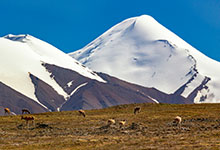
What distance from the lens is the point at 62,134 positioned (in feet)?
178

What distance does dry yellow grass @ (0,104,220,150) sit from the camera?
42.4 m

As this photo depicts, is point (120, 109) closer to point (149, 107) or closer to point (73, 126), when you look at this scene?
point (149, 107)

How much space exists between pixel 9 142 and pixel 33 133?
25.5ft

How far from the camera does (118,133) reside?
5228 centimetres

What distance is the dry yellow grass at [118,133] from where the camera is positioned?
4238 centimetres

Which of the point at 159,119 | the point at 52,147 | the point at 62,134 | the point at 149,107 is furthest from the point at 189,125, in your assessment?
the point at 149,107

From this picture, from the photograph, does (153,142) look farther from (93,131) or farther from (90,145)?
(93,131)

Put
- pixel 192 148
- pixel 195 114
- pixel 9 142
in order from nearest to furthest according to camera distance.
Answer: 1. pixel 192 148
2. pixel 9 142
3. pixel 195 114

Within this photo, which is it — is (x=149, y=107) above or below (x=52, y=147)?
above

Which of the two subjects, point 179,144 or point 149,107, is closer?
point 179,144

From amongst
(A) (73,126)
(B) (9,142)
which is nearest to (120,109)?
(A) (73,126)

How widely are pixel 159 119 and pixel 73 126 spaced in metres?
11.1

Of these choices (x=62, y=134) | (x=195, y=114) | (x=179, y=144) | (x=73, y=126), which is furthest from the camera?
(x=195, y=114)

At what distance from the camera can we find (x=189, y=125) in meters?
57.0
